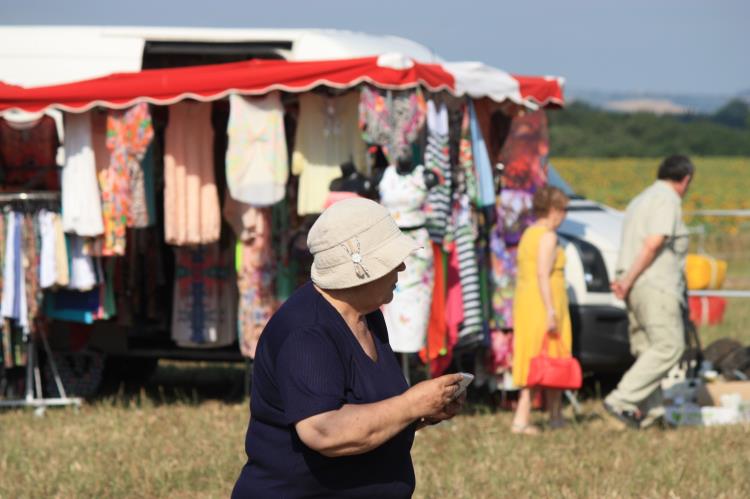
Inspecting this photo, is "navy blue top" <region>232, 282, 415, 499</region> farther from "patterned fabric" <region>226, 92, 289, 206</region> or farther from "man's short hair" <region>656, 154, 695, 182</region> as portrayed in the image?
"man's short hair" <region>656, 154, 695, 182</region>

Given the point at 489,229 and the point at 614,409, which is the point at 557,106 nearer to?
the point at 489,229

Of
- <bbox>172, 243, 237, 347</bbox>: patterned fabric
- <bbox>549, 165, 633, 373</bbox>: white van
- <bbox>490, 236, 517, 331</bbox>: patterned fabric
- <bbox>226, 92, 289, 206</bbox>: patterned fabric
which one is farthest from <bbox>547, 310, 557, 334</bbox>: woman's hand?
<bbox>172, 243, 237, 347</bbox>: patterned fabric

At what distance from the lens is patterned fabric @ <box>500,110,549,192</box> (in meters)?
9.80

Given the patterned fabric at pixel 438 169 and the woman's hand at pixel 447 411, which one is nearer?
the woman's hand at pixel 447 411

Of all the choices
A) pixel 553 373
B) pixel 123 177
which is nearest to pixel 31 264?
pixel 123 177

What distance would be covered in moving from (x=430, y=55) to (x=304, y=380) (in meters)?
7.05

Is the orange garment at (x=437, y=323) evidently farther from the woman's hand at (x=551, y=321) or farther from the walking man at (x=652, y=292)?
the walking man at (x=652, y=292)

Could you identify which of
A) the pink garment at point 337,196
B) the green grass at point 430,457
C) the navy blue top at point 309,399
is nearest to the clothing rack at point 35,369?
the green grass at point 430,457

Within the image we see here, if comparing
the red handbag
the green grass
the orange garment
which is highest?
the orange garment

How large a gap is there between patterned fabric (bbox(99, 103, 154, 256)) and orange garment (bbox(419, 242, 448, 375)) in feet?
6.40

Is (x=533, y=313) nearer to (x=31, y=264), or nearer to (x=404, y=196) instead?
(x=404, y=196)

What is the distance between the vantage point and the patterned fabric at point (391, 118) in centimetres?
841

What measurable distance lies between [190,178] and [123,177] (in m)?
0.49

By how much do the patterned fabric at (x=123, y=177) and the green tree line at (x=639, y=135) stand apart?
4980cm
